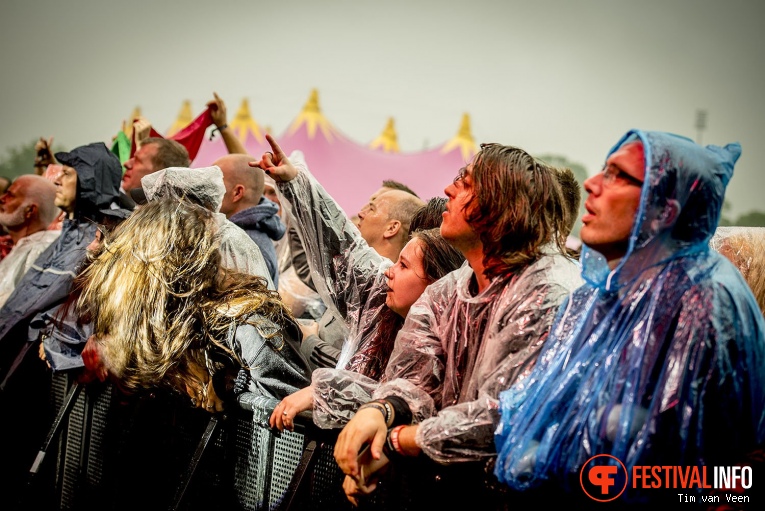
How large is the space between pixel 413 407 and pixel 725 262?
0.86 meters

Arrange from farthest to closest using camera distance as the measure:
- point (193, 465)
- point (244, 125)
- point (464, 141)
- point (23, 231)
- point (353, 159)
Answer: point (244, 125) → point (464, 141) → point (353, 159) → point (23, 231) → point (193, 465)

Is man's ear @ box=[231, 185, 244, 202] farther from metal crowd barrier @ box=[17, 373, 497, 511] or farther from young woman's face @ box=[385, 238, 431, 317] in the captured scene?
young woman's face @ box=[385, 238, 431, 317]

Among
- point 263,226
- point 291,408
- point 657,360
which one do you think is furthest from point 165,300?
point 657,360

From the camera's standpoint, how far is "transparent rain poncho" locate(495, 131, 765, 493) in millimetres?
1583

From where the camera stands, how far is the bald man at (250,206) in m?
4.20

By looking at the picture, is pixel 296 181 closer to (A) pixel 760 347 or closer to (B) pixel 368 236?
(B) pixel 368 236

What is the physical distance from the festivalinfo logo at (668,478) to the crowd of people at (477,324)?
17 mm

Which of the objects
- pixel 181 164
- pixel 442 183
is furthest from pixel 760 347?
pixel 442 183

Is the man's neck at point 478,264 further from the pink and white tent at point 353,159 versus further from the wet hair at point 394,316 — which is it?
the pink and white tent at point 353,159

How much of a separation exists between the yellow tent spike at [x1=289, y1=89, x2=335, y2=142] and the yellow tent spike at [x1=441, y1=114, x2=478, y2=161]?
1.38 meters

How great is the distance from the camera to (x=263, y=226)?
14.0 ft

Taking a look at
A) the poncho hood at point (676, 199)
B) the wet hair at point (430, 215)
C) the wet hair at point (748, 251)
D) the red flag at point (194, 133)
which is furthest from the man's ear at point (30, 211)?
the poncho hood at point (676, 199)

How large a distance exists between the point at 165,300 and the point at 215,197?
940 mm

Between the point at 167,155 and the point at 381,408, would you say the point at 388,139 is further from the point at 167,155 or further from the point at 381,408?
the point at 381,408
